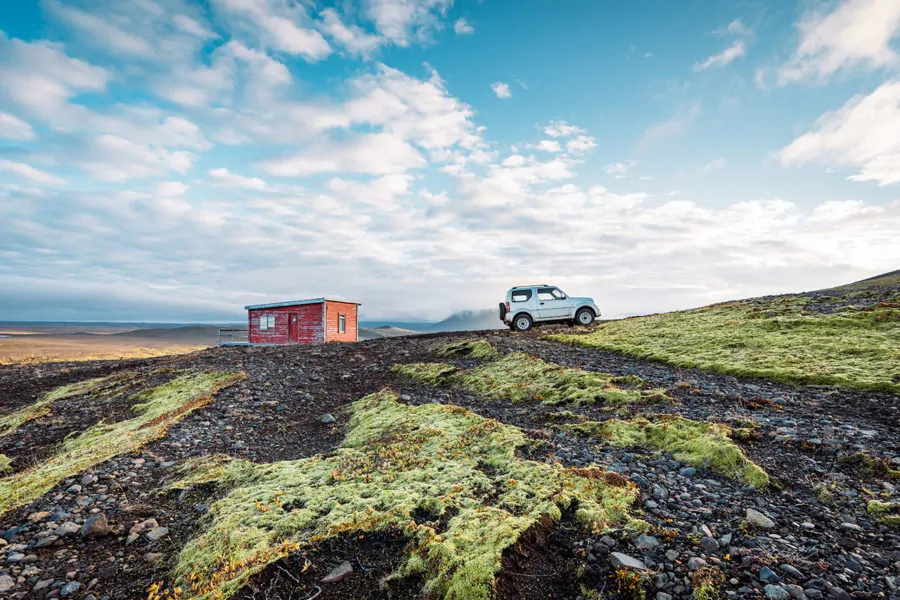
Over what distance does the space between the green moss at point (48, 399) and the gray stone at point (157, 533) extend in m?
11.4

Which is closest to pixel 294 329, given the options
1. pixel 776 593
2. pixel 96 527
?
pixel 96 527

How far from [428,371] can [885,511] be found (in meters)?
13.3

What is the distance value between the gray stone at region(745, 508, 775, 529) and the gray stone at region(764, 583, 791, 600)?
4.10 ft

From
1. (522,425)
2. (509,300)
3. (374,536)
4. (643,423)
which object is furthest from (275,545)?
(509,300)

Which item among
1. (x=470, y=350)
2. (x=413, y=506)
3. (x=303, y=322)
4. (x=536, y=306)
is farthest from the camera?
(x=303, y=322)

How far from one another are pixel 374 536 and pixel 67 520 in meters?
4.67

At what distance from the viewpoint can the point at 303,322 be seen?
43062mm

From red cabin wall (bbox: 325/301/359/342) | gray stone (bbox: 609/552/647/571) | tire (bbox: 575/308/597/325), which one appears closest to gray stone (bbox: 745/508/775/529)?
gray stone (bbox: 609/552/647/571)

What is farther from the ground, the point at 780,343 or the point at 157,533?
the point at 780,343

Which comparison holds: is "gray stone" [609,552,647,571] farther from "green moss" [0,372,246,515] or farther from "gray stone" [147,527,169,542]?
"green moss" [0,372,246,515]

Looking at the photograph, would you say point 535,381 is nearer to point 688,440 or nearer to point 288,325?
point 688,440

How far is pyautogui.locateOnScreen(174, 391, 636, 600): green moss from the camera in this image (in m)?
4.58

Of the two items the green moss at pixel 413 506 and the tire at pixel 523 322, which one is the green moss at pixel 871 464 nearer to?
the green moss at pixel 413 506

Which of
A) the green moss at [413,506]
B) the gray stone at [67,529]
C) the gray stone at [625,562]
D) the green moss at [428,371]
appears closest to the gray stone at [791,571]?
the gray stone at [625,562]
